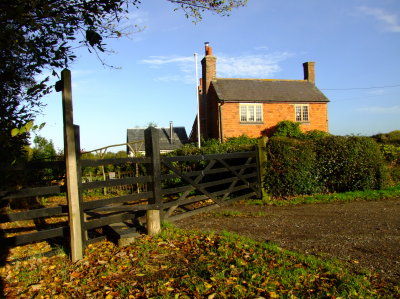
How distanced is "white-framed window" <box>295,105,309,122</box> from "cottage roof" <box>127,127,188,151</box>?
1364cm

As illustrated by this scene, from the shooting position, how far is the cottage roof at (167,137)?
3669cm

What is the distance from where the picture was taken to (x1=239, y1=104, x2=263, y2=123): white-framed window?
27547 mm

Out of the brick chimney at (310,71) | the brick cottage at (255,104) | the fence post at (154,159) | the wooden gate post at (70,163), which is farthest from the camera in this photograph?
the brick chimney at (310,71)

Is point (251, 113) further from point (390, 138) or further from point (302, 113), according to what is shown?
point (390, 138)

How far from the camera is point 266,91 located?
29.0m

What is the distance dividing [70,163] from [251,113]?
79.0 feet

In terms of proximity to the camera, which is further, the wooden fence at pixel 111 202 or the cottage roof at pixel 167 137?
the cottage roof at pixel 167 137

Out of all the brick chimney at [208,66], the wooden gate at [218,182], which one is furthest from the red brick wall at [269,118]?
the wooden gate at [218,182]

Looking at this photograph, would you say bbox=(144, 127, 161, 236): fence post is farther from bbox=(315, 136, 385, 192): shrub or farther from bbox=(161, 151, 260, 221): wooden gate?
bbox=(315, 136, 385, 192): shrub

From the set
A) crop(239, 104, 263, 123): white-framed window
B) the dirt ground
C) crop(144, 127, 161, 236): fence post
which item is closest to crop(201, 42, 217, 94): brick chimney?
crop(239, 104, 263, 123): white-framed window

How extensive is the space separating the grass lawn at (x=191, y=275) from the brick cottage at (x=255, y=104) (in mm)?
22203

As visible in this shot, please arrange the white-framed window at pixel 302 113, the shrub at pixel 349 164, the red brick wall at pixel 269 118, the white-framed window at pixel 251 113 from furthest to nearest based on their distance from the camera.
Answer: the white-framed window at pixel 302 113
the white-framed window at pixel 251 113
the red brick wall at pixel 269 118
the shrub at pixel 349 164

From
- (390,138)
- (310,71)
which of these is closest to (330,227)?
(390,138)

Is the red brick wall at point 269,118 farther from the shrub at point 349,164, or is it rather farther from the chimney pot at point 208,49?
the shrub at point 349,164
